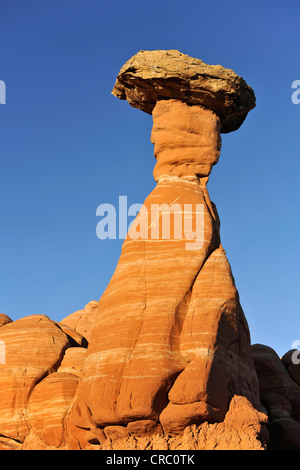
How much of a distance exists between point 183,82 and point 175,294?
25.0ft

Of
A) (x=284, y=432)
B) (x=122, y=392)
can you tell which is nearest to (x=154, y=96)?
(x=122, y=392)

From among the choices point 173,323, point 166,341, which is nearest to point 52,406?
point 166,341

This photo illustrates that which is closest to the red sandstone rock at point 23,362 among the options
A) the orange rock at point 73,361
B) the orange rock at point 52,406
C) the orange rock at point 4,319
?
the orange rock at point 73,361

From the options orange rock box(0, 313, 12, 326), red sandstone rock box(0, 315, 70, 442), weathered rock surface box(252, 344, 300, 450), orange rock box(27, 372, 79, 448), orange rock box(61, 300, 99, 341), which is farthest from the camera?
orange rock box(61, 300, 99, 341)

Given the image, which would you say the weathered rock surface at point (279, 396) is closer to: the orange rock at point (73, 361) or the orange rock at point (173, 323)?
the orange rock at point (173, 323)

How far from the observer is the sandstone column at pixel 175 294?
59.7ft

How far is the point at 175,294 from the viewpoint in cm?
1972

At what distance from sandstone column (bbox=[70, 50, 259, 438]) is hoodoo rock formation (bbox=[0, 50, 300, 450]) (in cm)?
3

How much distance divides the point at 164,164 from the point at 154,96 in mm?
2739

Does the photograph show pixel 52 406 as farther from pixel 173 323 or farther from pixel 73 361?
pixel 173 323

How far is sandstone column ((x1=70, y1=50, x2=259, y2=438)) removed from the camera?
A: 59.7ft

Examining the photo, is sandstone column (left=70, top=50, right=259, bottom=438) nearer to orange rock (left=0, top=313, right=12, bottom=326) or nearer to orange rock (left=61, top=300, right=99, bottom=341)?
orange rock (left=0, top=313, right=12, bottom=326)

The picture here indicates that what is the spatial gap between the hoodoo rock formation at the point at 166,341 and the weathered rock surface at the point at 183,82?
0.13 ft

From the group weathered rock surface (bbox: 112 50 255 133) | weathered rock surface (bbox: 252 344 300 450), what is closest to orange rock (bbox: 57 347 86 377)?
weathered rock surface (bbox: 252 344 300 450)
